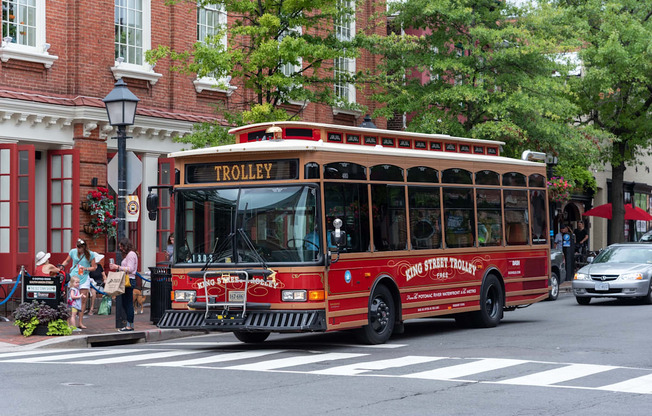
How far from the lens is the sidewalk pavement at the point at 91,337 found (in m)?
16.3

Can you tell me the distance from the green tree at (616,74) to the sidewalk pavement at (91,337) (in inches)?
794

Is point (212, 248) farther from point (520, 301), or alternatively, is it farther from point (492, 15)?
point (492, 15)

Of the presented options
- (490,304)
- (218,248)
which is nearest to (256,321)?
(218,248)

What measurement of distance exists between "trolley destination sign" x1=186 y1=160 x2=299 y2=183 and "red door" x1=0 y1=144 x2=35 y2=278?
640 cm

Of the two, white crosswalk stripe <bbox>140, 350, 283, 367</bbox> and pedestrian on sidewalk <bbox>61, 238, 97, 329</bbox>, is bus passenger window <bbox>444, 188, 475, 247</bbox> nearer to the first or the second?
white crosswalk stripe <bbox>140, 350, 283, 367</bbox>

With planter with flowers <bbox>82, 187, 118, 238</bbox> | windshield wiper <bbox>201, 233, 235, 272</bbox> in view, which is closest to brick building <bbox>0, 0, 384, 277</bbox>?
planter with flowers <bbox>82, 187, 118, 238</bbox>

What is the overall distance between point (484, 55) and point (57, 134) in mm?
11663

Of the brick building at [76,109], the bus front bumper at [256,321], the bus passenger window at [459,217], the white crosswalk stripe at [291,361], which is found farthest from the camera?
the brick building at [76,109]

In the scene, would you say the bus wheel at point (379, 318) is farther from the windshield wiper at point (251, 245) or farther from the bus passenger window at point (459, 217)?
the bus passenger window at point (459, 217)

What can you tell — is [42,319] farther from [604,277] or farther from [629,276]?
[629,276]

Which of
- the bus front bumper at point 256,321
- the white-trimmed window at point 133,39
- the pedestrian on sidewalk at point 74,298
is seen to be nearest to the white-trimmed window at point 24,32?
the white-trimmed window at point 133,39

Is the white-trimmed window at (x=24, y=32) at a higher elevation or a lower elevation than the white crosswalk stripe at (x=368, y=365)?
higher

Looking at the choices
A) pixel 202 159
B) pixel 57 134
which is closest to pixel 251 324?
pixel 202 159

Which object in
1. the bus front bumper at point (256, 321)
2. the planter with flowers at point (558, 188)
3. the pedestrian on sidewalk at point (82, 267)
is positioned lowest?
the bus front bumper at point (256, 321)
